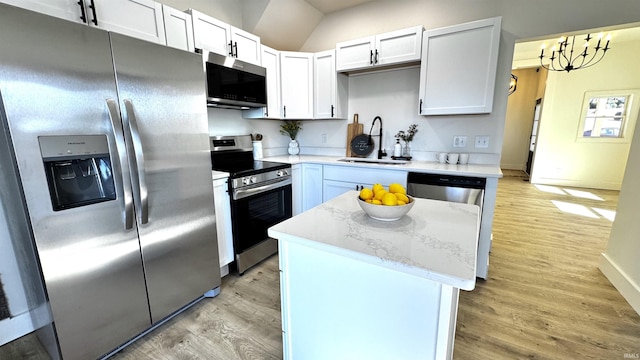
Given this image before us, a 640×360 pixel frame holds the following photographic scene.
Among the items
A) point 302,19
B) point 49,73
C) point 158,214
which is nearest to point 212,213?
point 158,214

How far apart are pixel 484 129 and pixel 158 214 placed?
2876 millimetres

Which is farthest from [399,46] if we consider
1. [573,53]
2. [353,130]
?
[573,53]

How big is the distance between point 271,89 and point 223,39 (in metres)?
0.68

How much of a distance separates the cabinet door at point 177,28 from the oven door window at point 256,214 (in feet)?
4.29

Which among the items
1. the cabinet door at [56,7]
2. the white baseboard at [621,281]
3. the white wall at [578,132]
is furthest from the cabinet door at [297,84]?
the white wall at [578,132]

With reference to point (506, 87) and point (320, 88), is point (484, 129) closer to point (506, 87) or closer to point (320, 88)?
point (506, 87)

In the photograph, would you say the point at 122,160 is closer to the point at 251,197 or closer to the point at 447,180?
the point at 251,197

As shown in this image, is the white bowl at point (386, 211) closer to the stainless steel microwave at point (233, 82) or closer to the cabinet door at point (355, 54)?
the stainless steel microwave at point (233, 82)

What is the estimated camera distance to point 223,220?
211cm

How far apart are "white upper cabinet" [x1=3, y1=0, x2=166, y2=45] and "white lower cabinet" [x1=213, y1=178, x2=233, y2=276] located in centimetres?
116

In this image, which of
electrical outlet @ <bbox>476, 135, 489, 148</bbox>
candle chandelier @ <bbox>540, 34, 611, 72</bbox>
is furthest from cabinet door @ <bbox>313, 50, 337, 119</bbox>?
candle chandelier @ <bbox>540, 34, 611, 72</bbox>

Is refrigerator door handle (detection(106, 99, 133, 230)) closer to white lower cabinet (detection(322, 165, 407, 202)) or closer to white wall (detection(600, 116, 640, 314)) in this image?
white lower cabinet (detection(322, 165, 407, 202))

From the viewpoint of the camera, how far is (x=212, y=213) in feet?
6.25

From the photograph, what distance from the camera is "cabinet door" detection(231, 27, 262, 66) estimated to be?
2.42m
